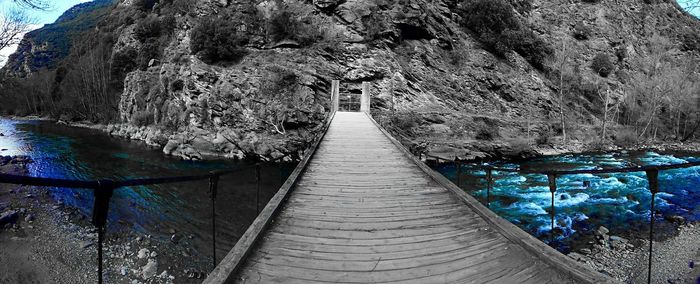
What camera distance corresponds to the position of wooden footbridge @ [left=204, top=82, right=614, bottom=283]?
242 cm

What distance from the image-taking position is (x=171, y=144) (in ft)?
71.7

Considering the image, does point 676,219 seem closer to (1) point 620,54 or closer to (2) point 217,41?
(2) point 217,41

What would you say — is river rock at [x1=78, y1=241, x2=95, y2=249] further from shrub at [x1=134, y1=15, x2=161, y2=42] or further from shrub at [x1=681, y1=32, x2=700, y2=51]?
shrub at [x1=681, y1=32, x2=700, y2=51]

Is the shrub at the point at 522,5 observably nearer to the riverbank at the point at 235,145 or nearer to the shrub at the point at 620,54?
the shrub at the point at 620,54

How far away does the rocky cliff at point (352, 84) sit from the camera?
21781mm

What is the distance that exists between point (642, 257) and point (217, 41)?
1095 inches

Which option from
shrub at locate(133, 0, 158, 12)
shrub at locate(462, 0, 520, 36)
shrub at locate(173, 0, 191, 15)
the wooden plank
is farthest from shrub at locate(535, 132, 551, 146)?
shrub at locate(133, 0, 158, 12)

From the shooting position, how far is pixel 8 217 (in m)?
9.41

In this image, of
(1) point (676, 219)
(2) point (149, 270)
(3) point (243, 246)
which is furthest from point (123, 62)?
(1) point (676, 219)

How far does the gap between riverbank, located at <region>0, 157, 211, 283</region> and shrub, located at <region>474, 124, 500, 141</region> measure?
20.6m

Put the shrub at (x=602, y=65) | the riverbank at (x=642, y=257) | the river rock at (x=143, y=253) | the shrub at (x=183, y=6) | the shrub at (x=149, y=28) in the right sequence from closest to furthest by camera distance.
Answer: the riverbank at (x=642, y=257), the river rock at (x=143, y=253), the shrub at (x=183, y=6), the shrub at (x=602, y=65), the shrub at (x=149, y=28)

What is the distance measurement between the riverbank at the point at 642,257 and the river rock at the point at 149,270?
10.3 m

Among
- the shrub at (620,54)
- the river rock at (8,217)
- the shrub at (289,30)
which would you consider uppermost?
the shrub at (620,54)

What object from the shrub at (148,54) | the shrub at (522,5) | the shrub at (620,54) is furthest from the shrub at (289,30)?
the shrub at (620,54)
